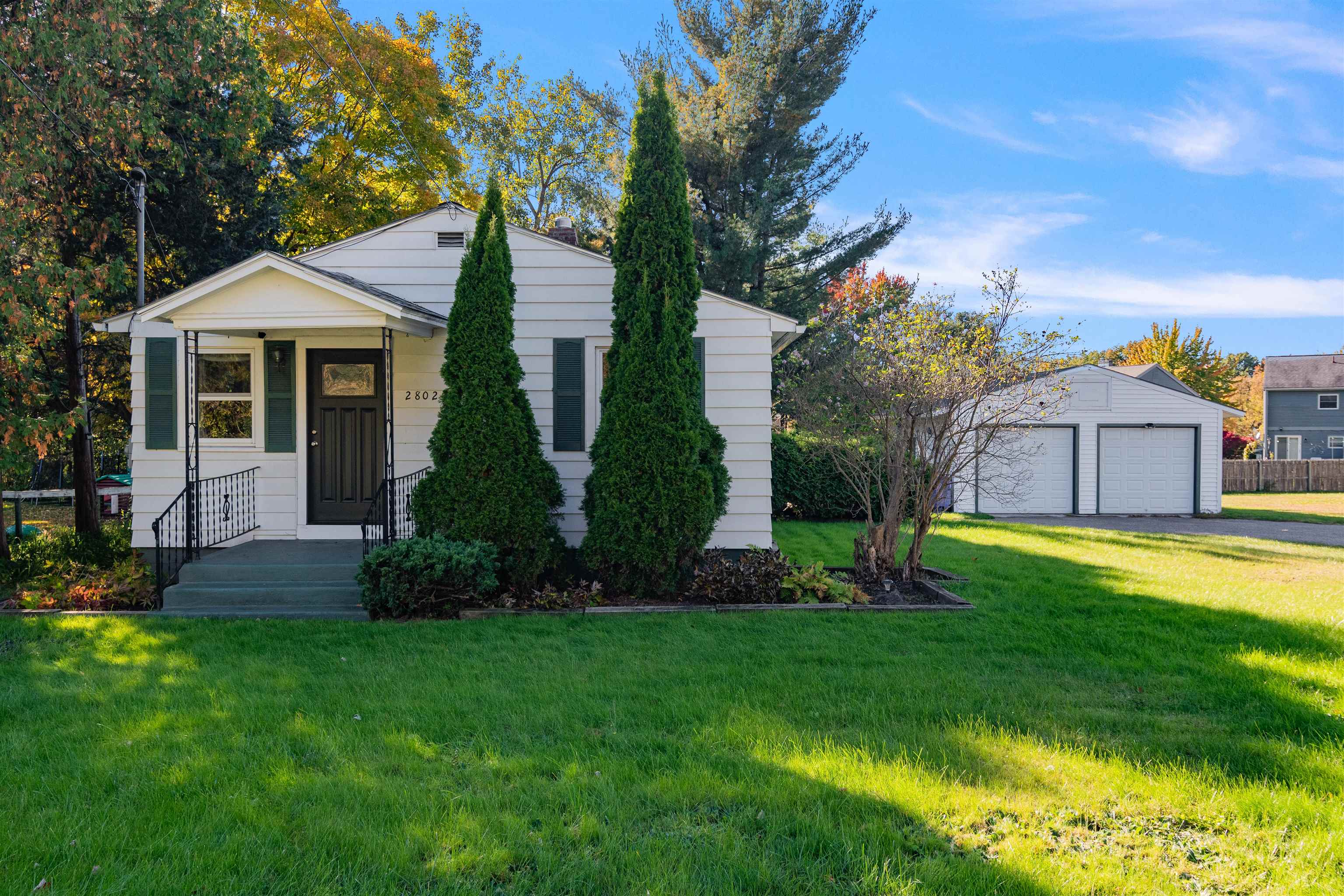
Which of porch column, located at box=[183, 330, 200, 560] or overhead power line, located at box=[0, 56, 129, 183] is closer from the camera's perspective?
porch column, located at box=[183, 330, 200, 560]

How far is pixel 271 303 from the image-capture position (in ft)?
24.1

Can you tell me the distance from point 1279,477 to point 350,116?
106ft

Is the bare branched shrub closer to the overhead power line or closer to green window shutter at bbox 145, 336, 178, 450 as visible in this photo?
green window shutter at bbox 145, 336, 178, 450

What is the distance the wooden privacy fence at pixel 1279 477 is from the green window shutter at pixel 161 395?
104 ft

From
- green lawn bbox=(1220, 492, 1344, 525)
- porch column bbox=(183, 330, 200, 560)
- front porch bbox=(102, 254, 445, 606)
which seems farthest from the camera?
green lawn bbox=(1220, 492, 1344, 525)

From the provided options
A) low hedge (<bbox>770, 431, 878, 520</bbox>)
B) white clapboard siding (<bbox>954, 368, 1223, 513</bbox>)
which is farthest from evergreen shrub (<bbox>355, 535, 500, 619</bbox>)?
white clapboard siding (<bbox>954, 368, 1223, 513</bbox>)

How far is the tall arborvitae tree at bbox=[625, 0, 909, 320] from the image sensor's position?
18422mm

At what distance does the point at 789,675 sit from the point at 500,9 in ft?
62.1

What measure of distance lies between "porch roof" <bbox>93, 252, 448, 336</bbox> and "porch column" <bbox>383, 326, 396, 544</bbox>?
26cm

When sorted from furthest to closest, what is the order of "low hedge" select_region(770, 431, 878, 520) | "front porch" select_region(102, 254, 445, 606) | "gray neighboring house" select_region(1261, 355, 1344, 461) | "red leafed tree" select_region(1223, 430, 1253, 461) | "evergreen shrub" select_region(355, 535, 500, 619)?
"gray neighboring house" select_region(1261, 355, 1344, 461), "red leafed tree" select_region(1223, 430, 1253, 461), "low hedge" select_region(770, 431, 878, 520), "front porch" select_region(102, 254, 445, 606), "evergreen shrub" select_region(355, 535, 500, 619)

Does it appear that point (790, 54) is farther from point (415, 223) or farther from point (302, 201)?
point (415, 223)

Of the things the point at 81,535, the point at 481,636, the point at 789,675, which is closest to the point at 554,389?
the point at 481,636

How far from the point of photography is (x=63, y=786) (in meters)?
3.22

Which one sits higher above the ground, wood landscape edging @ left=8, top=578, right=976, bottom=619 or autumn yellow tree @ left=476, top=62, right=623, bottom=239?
autumn yellow tree @ left=476, top=62, right=623, bottom=239
